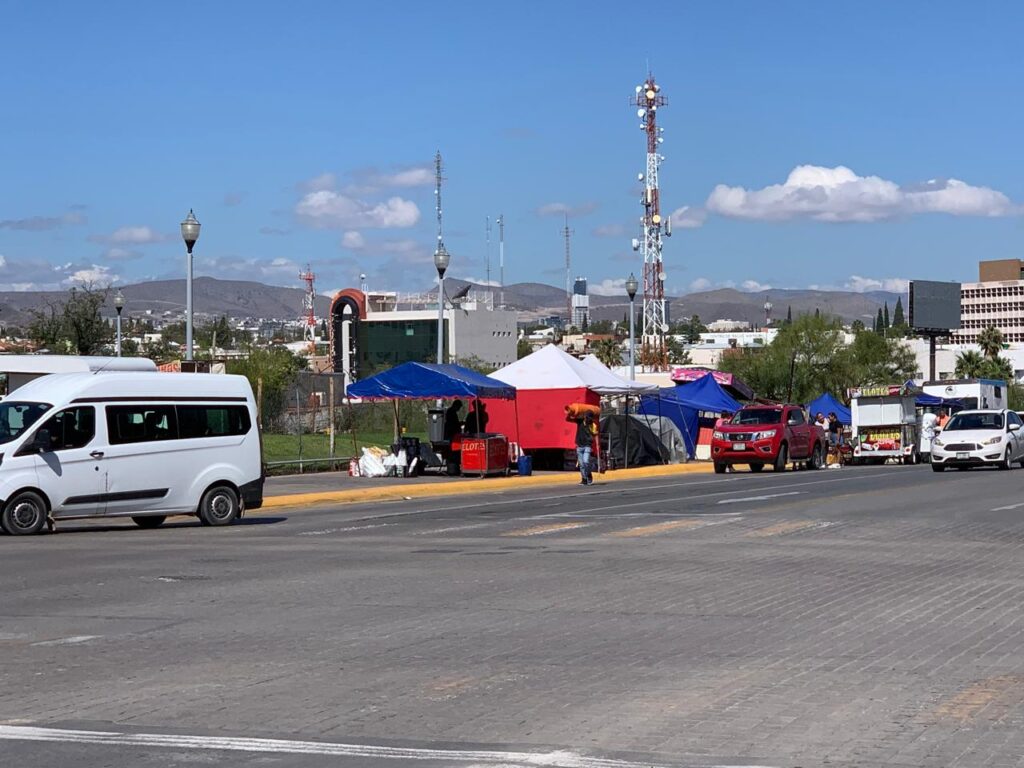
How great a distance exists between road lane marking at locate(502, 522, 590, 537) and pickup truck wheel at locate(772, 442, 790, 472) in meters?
20.4

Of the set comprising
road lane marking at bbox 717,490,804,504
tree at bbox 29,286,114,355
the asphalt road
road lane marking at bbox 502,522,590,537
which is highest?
tree at bbox 29,286,114,355

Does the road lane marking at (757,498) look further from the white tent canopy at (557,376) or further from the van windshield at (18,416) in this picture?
the van windshield at (18,416)

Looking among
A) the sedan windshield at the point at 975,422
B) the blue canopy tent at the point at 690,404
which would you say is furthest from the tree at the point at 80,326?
the sedan windshield at the point at 975,422

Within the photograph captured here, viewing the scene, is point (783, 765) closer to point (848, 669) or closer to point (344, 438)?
point (848, 669)

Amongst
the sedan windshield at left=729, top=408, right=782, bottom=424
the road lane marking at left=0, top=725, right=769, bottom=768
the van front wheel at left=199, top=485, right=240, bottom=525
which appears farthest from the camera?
the sedan windshield at left=729, top=408, right=782, bottom=424

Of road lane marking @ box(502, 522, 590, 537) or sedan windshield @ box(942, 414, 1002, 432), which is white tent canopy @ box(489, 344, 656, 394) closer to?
sedan windshield @ box(942, 414, 1002, 432)

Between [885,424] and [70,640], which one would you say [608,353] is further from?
[70,640]

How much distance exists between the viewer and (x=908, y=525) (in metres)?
21.5

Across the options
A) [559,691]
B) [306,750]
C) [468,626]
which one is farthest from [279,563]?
[306,750]

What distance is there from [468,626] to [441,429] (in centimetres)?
2684

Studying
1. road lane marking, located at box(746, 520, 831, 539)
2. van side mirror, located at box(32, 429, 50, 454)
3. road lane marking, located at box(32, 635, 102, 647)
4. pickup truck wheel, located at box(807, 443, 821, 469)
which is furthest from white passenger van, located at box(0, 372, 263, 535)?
pickup truck wheel, located at box(807, 443, 821, 469)

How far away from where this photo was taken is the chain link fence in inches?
1587

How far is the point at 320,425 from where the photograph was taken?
2219 inches

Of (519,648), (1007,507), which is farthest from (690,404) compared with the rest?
(519,648)
